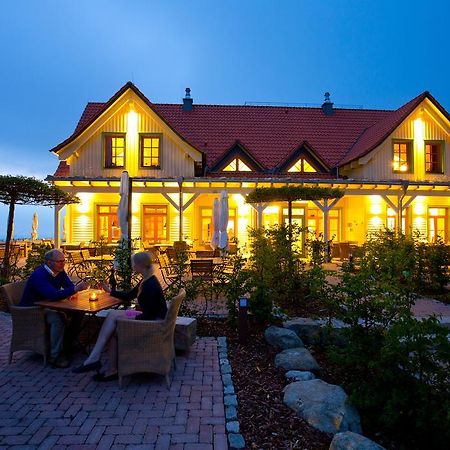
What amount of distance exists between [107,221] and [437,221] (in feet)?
48.9

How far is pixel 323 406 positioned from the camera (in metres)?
3.30

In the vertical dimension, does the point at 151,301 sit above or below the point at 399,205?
below

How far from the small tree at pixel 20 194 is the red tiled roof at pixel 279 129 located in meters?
9.10

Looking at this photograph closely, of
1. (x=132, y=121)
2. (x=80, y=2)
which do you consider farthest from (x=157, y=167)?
(x=80, y=2)

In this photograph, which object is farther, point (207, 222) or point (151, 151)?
point (207, 222)

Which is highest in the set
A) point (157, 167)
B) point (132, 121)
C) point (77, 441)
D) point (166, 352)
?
point (132, 121)

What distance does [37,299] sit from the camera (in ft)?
14.5

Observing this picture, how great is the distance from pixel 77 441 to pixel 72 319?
1.92 meters

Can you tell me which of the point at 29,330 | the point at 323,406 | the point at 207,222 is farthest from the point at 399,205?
the point at 29,330

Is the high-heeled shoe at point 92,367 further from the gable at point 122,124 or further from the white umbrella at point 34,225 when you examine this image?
the white umbrella at point 34,225

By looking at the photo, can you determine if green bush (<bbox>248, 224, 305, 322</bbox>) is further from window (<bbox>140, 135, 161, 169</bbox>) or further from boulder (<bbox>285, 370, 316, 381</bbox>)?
window (<bbox>140, 135, 161, 169</bbox>)

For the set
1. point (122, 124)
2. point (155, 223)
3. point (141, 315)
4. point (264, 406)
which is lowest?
point (264, 406)

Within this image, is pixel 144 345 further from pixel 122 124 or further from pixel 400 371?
pixel 122 124

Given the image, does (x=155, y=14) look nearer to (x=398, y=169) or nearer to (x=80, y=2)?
(x=80, y=2)
